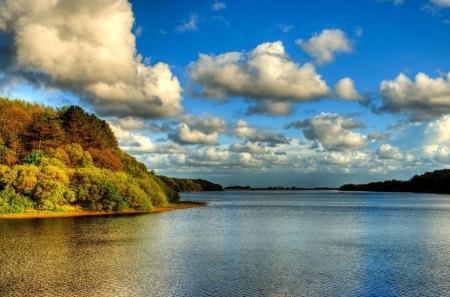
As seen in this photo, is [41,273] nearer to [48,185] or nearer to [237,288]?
[237,288]

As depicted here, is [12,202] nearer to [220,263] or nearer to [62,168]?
[62,168]

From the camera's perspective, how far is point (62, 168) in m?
88.7

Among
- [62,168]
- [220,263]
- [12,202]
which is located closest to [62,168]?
[62,168]

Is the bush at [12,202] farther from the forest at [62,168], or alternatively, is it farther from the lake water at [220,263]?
the lake water at [220,263]

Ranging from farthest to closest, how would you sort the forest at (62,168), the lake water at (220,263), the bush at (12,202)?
the forest at (62,168) → the bush at (12,202) → the lake water at (220,263)

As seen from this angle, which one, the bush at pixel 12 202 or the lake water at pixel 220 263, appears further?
the bush at pixel 12 202

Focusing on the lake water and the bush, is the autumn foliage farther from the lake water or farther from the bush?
the lake water

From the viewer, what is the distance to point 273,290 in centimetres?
2533

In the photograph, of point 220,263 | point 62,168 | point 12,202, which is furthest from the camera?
point 62,168

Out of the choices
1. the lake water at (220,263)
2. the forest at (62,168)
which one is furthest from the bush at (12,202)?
the lake water at (220,263)

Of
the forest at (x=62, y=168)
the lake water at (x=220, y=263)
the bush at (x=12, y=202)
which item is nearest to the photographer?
the lake water at (x=220, y=263)

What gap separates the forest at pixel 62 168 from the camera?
80062 millimetres

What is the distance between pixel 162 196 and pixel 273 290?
84797 mm

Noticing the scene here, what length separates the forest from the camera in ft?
263
